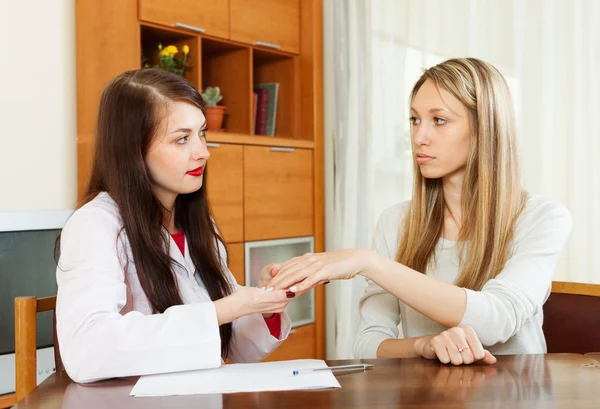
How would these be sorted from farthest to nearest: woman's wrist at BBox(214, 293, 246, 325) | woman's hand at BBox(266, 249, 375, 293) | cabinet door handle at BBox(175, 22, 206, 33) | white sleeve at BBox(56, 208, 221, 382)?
cabinet door handle at BBox(175, 22, 206, 33) < woman's hand at BBox(266, 249, 375, 293) < woman's wrist at BBox(214, 293, 246, 325) < white sleeve at BBox(56, 208, 221, 382)

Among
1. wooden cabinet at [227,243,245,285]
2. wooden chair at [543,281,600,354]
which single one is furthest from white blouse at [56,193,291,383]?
wooden cabinet at [227,243,245,285]

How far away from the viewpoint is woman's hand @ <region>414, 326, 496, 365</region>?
4.54 ft

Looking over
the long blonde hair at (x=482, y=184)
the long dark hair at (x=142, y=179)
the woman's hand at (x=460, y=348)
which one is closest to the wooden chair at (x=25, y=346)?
the long dark hair at (x=142, y=179)

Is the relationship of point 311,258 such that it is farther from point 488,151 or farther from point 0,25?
point 0,25

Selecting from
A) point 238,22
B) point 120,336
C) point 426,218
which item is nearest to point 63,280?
point 120,336

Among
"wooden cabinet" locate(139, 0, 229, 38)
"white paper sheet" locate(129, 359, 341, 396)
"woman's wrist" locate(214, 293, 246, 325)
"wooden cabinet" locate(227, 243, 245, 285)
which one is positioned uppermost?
"wooden cabinet" locate(139, 0, 229, 38)

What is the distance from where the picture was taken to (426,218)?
6.53 feet

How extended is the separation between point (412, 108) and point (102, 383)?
112 cm

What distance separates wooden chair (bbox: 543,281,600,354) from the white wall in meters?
2.18

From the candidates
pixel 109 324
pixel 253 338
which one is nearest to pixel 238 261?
pixel 253 338

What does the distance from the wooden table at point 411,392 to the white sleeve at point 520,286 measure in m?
0.21

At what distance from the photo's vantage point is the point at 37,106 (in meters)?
3.15

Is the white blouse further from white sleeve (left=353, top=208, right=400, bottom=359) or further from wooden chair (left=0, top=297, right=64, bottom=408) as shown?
white sleeve (left=353, top=208, right=400, bottom=359)

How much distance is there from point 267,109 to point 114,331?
286cm
